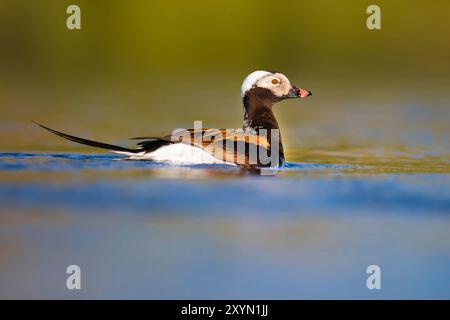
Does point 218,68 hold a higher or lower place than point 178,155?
higher

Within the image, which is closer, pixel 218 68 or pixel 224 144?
pixel 224 144

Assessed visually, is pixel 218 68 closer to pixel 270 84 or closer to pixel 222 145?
pixel 270 84

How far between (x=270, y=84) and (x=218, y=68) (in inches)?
146

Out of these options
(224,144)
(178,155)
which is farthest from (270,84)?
(178,155)

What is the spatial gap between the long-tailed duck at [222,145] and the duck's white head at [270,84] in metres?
0.01

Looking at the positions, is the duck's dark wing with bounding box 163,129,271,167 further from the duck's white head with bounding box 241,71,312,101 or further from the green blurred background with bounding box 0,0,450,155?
the green blurred background with bounding box 0,0,450,155

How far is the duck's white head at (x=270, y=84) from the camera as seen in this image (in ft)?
31.6

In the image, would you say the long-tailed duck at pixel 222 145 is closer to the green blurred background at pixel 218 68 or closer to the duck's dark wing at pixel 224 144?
the duck's dark wing at pixel 224 144

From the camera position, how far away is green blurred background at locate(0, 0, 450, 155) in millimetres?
10984

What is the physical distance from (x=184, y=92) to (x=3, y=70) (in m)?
2.38

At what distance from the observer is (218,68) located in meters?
13.4

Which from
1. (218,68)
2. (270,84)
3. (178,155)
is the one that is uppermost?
(218,68)

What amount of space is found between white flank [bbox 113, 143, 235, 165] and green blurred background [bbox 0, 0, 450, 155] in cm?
133

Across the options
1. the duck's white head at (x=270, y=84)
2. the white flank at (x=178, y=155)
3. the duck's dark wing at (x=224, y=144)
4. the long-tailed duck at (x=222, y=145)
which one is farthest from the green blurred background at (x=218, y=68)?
the duck's dark wing at (x=224, y=144)
